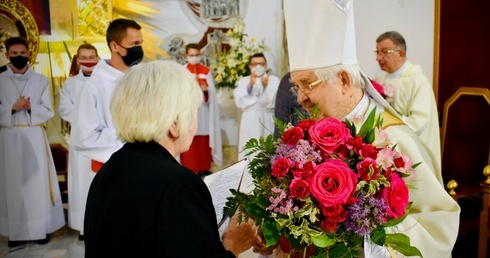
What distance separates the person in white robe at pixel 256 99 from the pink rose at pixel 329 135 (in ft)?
17.5

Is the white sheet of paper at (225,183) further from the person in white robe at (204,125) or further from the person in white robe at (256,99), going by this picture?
the person in white robe at (204,125)

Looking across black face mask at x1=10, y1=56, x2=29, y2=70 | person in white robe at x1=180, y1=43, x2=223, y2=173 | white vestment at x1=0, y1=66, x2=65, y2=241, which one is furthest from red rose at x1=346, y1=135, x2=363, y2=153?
person in white robe at x1=180, y1=43, x2=223, y2=173

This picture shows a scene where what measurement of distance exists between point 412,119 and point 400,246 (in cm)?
322

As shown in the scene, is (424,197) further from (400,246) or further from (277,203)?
(277,203)

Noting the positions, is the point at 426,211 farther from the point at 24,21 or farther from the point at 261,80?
the point at 24,21

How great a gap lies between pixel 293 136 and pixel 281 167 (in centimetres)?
10

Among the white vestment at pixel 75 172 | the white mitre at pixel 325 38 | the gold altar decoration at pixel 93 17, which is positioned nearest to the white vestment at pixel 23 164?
the white vestment at pixel 75 172

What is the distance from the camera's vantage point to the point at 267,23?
7758 millimetres

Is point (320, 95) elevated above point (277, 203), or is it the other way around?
point (320, 95)

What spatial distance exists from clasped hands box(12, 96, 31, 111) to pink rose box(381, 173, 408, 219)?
4278mm

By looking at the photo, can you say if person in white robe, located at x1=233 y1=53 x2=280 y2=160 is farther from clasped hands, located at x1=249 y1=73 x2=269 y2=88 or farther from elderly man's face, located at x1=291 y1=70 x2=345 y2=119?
elderly man's face, located at x1=291 y1=70 x2=345 y2=119

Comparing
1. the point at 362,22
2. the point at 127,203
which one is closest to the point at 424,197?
the point at 127,203

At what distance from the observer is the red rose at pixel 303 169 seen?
135 centimetres

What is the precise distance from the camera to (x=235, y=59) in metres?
7.19
